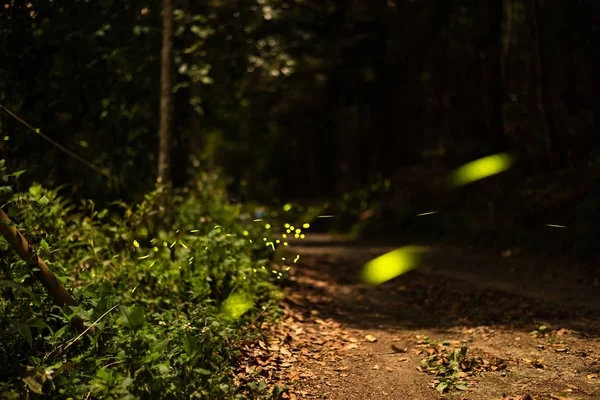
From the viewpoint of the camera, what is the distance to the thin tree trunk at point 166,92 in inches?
376

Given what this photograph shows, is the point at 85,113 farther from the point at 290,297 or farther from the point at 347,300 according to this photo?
the point at 347,300

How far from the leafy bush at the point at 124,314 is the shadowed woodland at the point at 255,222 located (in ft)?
0.10

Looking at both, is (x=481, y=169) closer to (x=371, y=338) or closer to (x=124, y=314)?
(x=371, y=338)

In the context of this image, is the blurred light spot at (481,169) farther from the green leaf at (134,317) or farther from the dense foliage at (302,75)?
the green leaf at (134,317)

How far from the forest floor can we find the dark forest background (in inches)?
91.5

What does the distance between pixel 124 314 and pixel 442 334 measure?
4.34 m

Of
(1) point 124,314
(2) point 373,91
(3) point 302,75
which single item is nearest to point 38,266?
(1) point 124,314

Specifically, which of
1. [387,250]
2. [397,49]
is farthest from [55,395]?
[397,49]

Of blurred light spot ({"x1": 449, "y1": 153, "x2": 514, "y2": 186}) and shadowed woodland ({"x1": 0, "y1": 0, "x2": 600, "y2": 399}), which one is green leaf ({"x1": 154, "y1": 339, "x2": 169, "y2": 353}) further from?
blurred light spot ({"x1": 449, "y1": 153, "x2": 514, "y2": 186})

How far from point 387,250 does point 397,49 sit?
901 cm

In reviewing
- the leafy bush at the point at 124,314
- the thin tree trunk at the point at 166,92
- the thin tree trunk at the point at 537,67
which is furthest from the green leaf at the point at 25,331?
the thin tree trunk at the point at 537,67

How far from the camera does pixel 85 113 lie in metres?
10.1

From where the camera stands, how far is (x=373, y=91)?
22.3 meters

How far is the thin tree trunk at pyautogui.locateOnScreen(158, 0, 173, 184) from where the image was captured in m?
9.55
